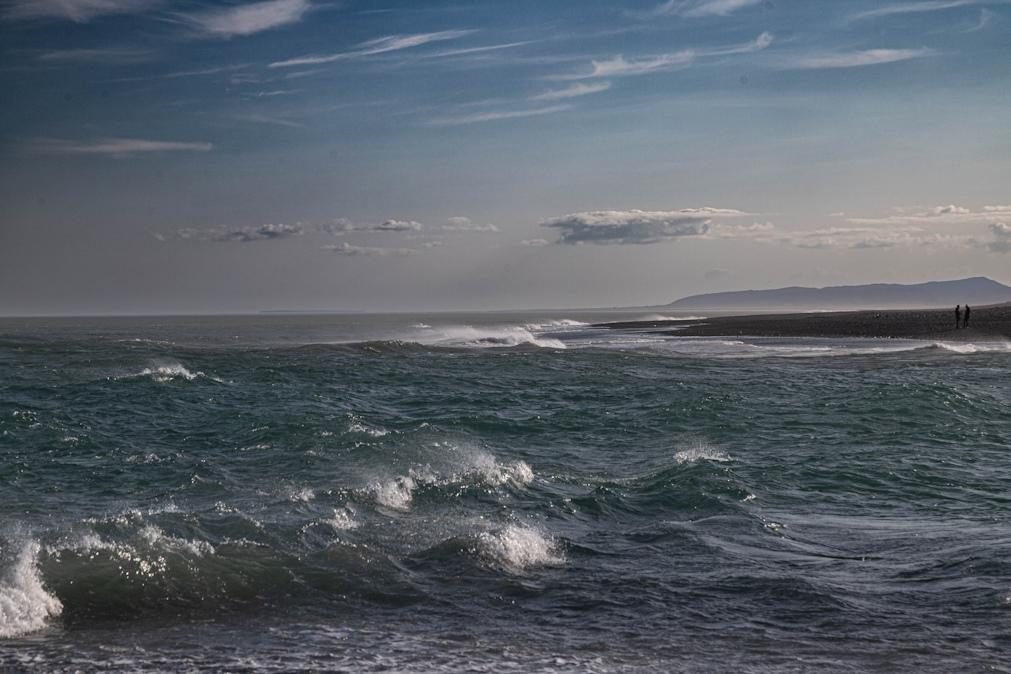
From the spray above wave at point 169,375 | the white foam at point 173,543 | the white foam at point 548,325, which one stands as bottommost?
the white foam at point 173,543

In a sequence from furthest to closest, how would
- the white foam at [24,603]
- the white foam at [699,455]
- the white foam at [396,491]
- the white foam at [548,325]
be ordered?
the white foam at [548,325] → the white foam at [699,455] → the white foam at [396,491] → the white foam at [24,603]

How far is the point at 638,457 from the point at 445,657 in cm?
1204

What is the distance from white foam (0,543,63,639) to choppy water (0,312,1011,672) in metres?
0.04

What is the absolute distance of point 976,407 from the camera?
25625 mm

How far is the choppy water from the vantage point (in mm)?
8617

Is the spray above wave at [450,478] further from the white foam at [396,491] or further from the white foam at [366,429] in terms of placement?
the white foam at [366,429]

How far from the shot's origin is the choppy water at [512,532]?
8.62 meters

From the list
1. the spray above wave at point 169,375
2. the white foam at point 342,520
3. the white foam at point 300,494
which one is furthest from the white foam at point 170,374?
the white foam at point 342,520

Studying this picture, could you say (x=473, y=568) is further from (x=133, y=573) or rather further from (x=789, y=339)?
(x=789, y=339)

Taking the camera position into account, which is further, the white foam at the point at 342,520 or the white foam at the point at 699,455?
the white foam at the point at 699,455

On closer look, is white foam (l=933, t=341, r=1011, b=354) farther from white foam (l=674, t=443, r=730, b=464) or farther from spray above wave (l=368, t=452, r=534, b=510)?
spray above wave (l=368, t=452, r=534, b=510)

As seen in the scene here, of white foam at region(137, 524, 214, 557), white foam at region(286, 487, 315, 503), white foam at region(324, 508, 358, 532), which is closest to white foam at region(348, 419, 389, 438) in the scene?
white foam at region(286, 487, 315, 503)

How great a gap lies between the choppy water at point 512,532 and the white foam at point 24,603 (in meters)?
0.04

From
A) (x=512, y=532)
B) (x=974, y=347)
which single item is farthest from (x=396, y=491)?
(x=974, y=347)
